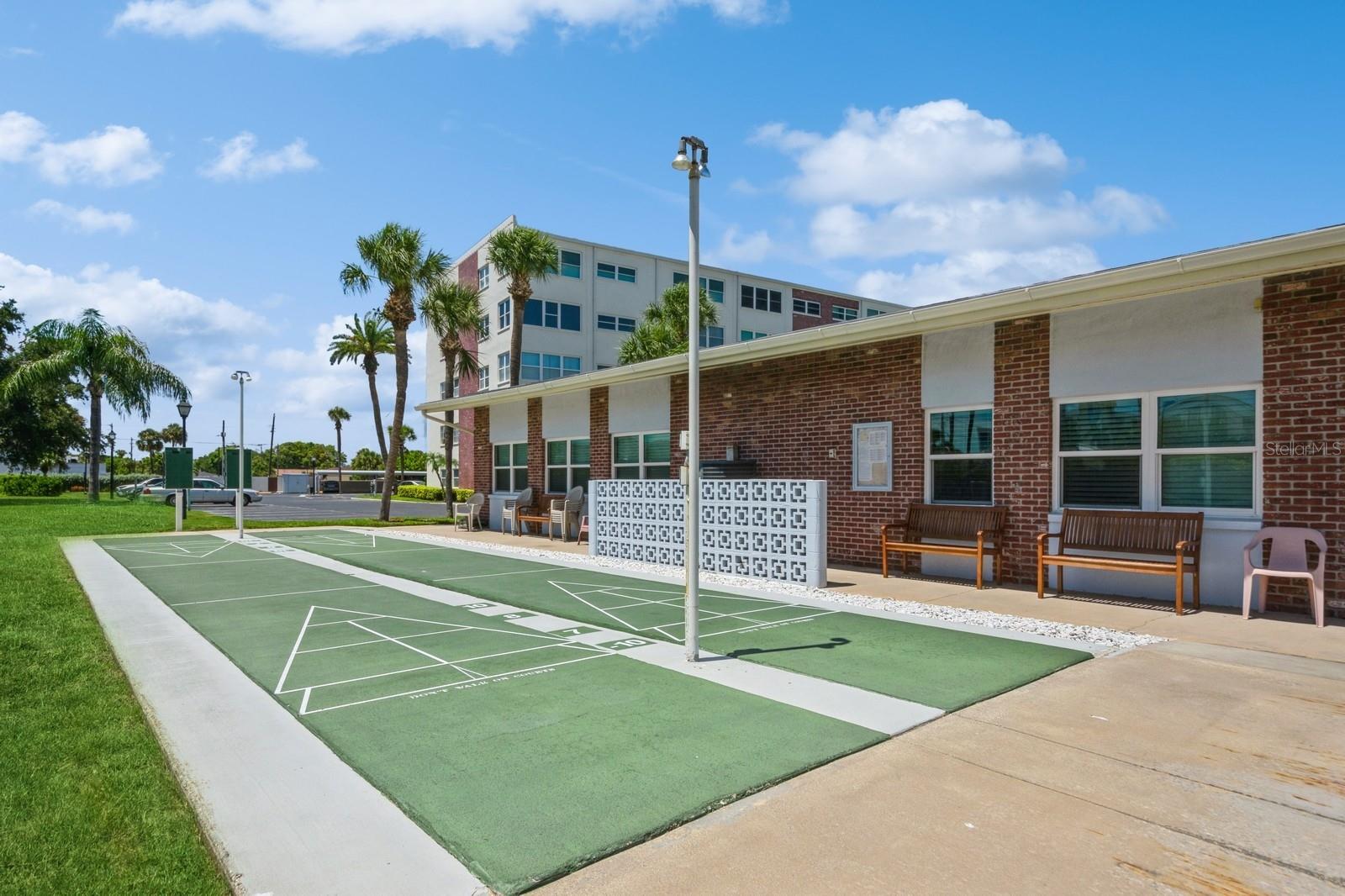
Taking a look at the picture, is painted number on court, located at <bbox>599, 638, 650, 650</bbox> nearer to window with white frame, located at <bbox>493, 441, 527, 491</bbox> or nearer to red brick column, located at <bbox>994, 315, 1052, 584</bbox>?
red brick column, located at <bbox>994, 315, 1052, 584</bbox>

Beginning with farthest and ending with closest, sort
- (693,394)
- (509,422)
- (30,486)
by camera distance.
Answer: (30,486) < (509,422) < (693,394)

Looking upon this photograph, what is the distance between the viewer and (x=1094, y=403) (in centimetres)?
977

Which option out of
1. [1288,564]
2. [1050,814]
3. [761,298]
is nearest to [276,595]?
[1050,814]

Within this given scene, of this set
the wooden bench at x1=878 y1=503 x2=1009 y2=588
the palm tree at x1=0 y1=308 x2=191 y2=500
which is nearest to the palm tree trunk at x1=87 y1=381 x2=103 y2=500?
the palm tree at x1=0 y1=308 x2=191 y2=500

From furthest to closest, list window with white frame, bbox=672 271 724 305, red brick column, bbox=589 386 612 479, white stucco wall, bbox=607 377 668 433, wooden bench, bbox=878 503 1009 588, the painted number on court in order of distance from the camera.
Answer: window with white frame, bbox=672 271 724 305, red brick column, bbox=589 386 612 479, white stucco wall, bbox=607 377 668 433, wooden bench, bbox=878 503 1009 588, the painted number on court

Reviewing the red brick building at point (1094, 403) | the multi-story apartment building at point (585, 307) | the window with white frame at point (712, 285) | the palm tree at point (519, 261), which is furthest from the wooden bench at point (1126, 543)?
the window with white frame at point (712, 285)

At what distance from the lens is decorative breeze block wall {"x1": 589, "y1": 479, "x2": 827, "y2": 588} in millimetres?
10578

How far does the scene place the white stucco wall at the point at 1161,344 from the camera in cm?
845

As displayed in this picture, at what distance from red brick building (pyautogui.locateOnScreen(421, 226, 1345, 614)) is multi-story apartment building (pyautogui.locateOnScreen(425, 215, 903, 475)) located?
22225 mm

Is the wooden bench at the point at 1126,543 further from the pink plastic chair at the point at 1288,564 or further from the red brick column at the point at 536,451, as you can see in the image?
the red brick column at the point at 536,451

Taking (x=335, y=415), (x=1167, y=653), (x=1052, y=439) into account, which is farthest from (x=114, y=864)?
(x=335, y=415)

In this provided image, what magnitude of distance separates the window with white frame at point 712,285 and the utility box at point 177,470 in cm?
2524

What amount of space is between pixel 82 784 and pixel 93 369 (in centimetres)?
4208

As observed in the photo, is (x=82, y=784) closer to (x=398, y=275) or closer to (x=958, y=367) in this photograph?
(x=958, y=367)
